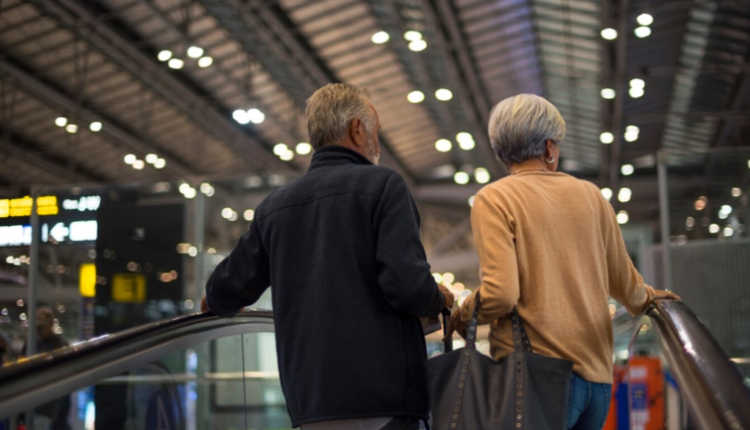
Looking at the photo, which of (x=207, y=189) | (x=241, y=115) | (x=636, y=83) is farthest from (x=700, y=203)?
(x=241, y=115)

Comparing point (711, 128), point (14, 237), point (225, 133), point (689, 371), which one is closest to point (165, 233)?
point (14, 237)

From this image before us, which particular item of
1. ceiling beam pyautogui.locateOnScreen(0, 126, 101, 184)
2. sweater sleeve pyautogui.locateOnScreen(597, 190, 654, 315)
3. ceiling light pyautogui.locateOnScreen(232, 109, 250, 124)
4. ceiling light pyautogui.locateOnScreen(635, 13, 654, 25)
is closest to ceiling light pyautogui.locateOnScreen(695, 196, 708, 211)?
ceiling light pyautogui.locateOnScreen(635, 13, 654, 25)

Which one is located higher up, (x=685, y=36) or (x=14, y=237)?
(x=685, y=36)

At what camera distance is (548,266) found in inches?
102

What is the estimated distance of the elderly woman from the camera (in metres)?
2.53

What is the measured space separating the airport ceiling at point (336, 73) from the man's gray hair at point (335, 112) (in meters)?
10.3

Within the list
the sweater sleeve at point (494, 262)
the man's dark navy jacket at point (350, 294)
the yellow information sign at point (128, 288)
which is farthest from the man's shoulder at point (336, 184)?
the yellow information sign at point (128, 288)

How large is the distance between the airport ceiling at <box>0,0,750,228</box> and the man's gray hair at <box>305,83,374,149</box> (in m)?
10.3

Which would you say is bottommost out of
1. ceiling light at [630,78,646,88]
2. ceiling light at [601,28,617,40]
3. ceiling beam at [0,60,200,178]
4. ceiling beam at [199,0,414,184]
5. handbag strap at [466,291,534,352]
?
handbag strap at [466,291,534,352]

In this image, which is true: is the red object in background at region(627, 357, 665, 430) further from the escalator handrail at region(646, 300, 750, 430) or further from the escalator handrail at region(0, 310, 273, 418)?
the escalator handrail at region(0, 310, 273, 418)

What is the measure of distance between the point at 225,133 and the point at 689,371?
22034mm

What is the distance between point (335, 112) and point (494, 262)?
0.63 meters

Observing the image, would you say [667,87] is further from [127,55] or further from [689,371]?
[689,371]

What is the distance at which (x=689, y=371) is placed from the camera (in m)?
2.10
